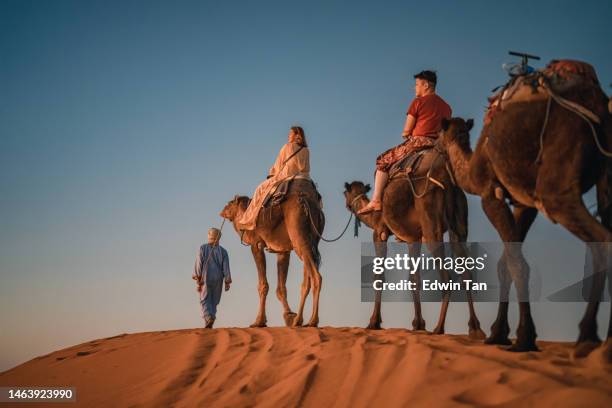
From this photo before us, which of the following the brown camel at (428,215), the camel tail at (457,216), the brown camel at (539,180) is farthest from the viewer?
the camel tail at (457,216)

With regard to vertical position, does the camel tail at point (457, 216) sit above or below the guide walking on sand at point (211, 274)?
above

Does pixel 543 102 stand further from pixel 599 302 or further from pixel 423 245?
pixel 423 245

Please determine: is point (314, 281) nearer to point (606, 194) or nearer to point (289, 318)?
point (289, 318)

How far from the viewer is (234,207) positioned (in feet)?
52.7

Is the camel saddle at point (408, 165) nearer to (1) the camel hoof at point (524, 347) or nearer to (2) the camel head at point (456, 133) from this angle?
(2) the camel head at point (456, 133)

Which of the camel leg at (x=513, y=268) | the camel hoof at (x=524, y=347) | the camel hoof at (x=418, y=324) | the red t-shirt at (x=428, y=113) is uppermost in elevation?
the red t-shirt at (x=428, y=113)

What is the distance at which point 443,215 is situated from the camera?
10.4m

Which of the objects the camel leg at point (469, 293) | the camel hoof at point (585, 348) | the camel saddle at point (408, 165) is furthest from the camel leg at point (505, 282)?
the camel saddle at point (408, 165)

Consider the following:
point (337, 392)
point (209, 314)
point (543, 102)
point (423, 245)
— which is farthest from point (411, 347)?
point (209, 314)

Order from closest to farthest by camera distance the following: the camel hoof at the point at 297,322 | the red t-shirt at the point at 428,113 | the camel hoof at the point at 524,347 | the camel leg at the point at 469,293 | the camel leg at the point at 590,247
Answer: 1. the camel leg at the point at 590,247
2. the camel hoof at the point at 524,347
3. the camel leg at the point at 469,293
4. the red t-shirt at the point at 428,113
5. the camel hoof at the point at 297,322

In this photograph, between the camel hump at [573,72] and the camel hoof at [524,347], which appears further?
the camel hoof at [524,347]

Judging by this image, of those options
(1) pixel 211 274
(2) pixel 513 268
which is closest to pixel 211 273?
(1) pixel 211 274

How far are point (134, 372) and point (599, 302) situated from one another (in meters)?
6.13

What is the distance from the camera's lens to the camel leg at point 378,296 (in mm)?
11823
